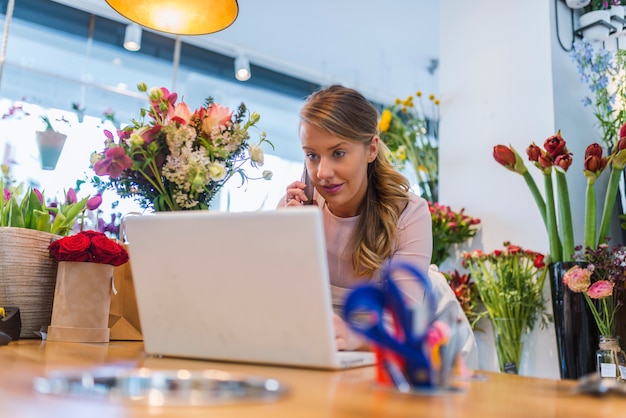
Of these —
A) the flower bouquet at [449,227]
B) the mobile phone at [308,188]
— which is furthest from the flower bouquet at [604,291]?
the mobile phone at [308,188]

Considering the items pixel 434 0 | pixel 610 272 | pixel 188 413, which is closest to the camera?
pixel 188 413

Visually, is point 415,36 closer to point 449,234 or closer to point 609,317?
point 449,234

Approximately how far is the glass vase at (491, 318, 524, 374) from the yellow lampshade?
1.45 meters

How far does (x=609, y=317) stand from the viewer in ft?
6.13

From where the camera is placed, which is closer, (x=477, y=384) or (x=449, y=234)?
(x=477, y=384)

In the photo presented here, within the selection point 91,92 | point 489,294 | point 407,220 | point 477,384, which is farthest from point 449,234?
point 91,92

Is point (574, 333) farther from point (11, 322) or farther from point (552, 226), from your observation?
point (11, 322)

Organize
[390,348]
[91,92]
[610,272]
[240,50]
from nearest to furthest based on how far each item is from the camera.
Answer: [390,348]
[610,272]
[91,92]
[240,50]

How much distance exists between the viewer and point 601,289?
5.98 ft

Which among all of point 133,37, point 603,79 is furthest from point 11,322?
point 133,37

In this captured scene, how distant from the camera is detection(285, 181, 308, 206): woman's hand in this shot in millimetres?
1478

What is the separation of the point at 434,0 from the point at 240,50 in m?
1.77

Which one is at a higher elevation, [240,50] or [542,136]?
[240,50]

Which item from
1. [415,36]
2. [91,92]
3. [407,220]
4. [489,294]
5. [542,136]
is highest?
[415,36]
